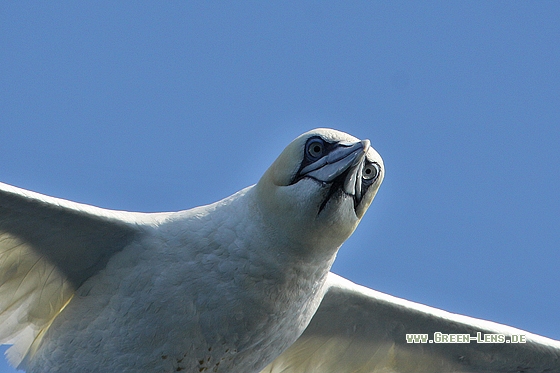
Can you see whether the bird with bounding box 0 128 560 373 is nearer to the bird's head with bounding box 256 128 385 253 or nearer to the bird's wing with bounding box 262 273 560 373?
the bird's head with bounding box 256 128 385 253

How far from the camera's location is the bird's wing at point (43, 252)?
1080 centimetres

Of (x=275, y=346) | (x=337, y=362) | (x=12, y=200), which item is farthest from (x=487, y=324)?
(x=12, y=200)

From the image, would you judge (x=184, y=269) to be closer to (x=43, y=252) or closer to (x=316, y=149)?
(x=43, y=252)

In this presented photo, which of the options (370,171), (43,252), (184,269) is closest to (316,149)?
(370,171)

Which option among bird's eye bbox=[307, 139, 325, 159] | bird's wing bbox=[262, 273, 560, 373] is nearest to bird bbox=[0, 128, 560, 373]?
bird's eye bbox=[307, 139, 325, 159]

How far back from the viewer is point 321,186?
32.5 feet

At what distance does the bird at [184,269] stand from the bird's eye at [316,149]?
11 millimetres

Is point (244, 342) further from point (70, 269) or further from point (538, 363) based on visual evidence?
point (538, 363)

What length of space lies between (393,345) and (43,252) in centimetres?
550

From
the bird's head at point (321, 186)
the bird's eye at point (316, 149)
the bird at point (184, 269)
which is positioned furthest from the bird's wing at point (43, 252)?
the bird's eye at point (316, 149)

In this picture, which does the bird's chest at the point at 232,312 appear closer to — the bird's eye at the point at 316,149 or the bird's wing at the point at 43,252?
the bird's wing at the point at 43,252

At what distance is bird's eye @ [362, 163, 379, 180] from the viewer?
1003 centimetres

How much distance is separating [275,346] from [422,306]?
2.92 metres

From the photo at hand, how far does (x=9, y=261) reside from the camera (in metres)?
11.4
